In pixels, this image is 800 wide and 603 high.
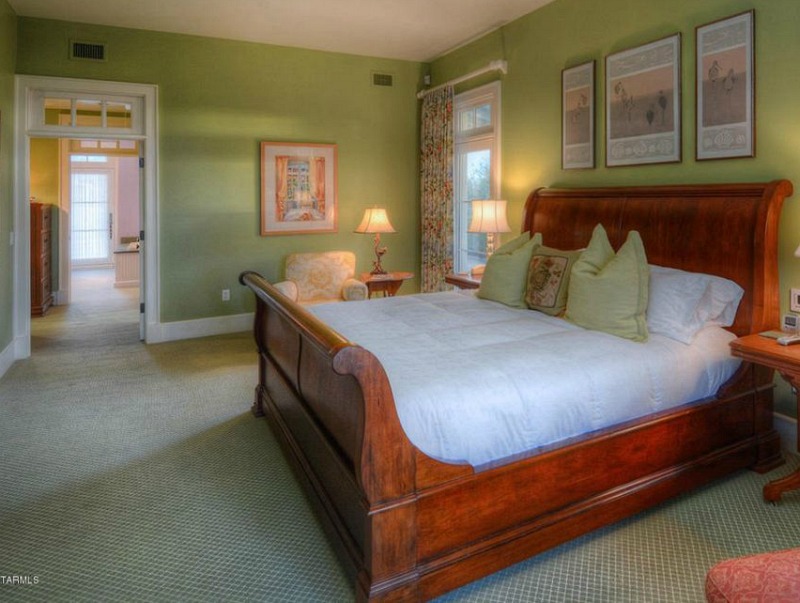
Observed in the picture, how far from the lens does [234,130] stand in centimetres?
536

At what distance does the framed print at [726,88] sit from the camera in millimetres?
2887

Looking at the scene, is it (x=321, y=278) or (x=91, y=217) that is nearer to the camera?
(x=321, y=278)

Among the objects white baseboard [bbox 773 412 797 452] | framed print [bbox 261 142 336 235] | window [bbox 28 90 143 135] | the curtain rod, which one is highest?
the curtain rod

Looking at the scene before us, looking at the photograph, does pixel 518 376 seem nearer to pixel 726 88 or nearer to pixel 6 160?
pixel 726 88

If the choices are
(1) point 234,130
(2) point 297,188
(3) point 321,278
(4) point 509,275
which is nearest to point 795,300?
(4) point 509,275

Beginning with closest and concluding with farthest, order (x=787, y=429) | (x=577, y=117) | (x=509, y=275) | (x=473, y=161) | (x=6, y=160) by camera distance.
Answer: (x=787, y=429), (x=509, y=275), (x=577, y=117), (x=6, y=160), (x=473, y=161)

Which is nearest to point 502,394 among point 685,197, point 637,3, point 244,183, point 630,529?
point 630,529

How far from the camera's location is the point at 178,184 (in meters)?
5.20

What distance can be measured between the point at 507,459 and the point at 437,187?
13.7 ft

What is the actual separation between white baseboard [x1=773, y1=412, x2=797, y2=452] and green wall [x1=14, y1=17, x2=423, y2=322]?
412cm

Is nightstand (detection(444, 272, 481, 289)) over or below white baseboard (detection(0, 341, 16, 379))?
over

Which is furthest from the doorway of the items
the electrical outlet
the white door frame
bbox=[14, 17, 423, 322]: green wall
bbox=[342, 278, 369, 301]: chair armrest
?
the electrical outlet

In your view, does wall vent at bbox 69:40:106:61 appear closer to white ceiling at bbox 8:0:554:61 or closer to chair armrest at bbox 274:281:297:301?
white ceiling at bbox 8:0:554:61

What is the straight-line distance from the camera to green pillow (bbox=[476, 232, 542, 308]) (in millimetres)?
3342
